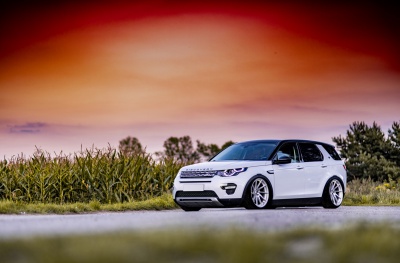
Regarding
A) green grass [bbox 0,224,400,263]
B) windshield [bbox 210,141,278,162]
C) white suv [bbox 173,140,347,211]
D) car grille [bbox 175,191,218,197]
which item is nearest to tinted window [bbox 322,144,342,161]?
white suv [bbox 173,140,347,211]

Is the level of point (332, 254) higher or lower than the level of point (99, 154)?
lower

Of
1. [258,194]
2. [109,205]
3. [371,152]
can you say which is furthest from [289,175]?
[371,152]

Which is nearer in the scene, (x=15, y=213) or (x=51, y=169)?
(x=15, y=213)

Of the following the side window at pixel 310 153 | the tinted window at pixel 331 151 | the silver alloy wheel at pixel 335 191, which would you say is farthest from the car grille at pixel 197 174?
the tinted window at pixel 331 151

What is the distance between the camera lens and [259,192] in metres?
18.2

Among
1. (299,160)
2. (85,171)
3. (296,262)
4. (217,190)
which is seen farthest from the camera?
(85,171)

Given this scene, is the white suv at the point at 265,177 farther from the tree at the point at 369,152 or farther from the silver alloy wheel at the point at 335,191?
the tree at the point at 369,152

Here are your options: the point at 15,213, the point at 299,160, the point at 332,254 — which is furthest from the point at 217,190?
the point at 332,254

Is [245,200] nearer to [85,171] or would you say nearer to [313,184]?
[313,184]

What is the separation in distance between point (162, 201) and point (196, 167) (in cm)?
274

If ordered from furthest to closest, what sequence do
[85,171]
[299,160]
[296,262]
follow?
[85,171] < [299,160] < [296,262]

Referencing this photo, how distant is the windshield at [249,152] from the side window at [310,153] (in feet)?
3.45

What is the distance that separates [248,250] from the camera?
704 cm

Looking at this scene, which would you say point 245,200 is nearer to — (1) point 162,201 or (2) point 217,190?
(2) point 217,190
